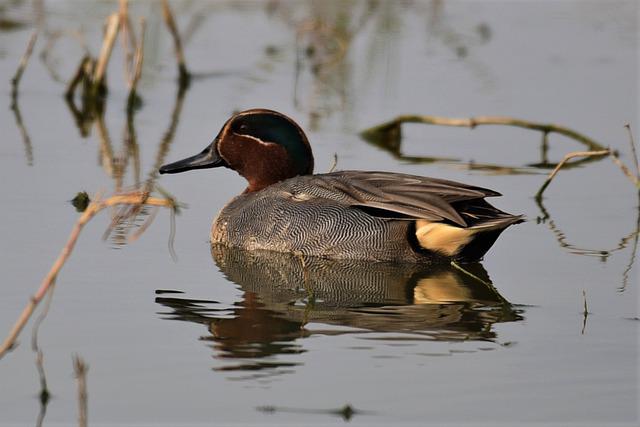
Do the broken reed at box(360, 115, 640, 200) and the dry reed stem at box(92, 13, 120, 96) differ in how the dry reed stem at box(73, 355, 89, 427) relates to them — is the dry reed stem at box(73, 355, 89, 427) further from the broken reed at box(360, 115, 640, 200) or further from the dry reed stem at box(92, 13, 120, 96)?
the dry reed stem at box(92, 13, 120, 96)

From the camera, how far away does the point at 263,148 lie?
1020 cm

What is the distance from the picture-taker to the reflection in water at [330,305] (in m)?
7.12

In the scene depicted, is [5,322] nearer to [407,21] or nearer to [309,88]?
[309,88]

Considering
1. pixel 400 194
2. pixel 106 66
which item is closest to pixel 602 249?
pixel 400 194

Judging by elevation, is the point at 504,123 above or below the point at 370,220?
above

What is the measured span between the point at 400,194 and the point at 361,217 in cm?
33

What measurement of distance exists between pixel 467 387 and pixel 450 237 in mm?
2733

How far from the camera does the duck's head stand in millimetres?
10109

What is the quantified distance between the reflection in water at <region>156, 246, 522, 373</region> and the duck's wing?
39 centimetres

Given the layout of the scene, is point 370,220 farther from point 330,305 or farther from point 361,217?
point 330,305

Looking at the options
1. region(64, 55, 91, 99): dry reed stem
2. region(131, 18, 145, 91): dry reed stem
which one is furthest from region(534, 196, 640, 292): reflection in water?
region(64, 55, 91, 99): dry reed stem

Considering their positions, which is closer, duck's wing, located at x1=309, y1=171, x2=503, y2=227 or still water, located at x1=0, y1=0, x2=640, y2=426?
still water, located at x1=0, y1=0, x2=640, y2=426

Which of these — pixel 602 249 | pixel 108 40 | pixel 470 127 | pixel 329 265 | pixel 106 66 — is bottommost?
pixel 329 265

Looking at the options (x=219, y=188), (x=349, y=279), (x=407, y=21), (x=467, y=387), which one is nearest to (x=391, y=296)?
(x=349, y=279)
